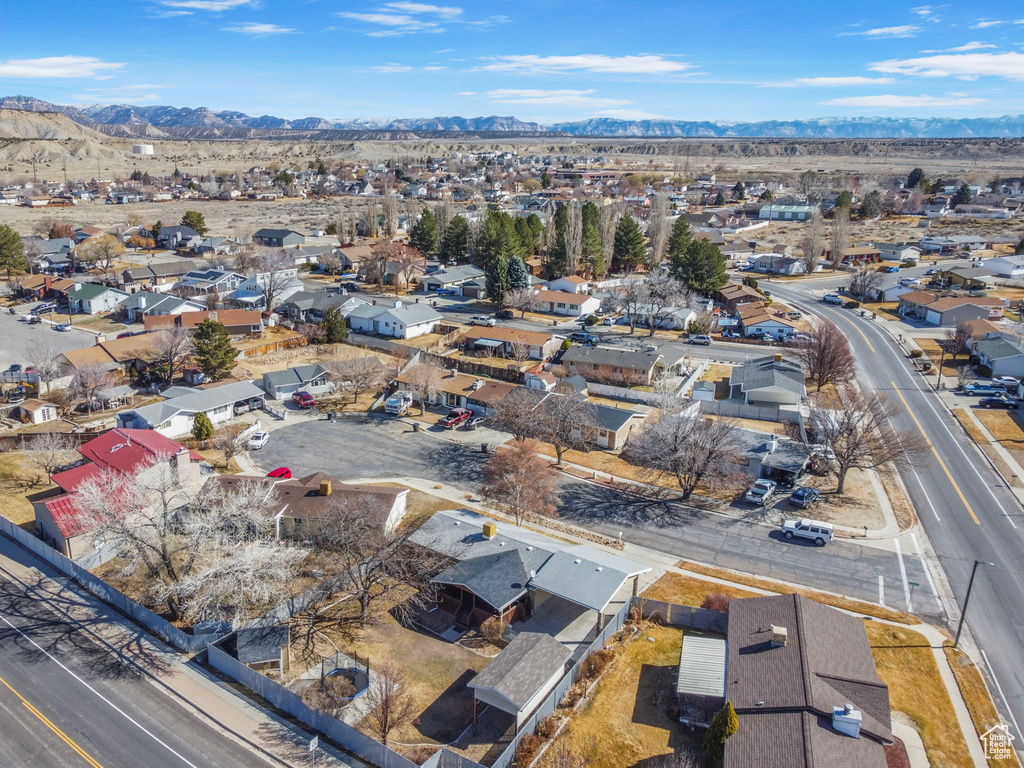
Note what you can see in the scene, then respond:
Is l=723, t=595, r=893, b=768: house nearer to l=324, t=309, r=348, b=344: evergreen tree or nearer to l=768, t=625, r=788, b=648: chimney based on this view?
l=768, t=625, r=788, b=648: chimney

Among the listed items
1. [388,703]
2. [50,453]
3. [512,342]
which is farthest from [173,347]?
[388,703]

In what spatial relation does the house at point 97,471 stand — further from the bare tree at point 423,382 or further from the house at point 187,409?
the bare tree at point 423,382

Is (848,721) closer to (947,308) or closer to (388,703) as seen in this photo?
(388,703)

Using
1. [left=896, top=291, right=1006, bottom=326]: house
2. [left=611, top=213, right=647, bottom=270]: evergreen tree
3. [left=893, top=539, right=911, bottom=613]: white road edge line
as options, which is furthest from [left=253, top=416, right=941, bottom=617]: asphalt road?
[left=611, top=213, right=647, bottom=270]: evergreen tree

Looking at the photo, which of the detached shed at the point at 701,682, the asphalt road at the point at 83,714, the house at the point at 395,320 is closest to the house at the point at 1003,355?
the detached shed at the point at 701,682

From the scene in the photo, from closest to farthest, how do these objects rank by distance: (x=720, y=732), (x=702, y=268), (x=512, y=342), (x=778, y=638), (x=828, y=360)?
(x=720, y=732) < (x=778, y=638) < (x=828, y=360) < (x=512, y=342) < (x=702, y=268)

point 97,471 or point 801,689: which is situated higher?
point 801,689
